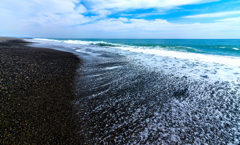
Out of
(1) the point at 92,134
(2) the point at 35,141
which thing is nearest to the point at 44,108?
(2) the point at 35,141

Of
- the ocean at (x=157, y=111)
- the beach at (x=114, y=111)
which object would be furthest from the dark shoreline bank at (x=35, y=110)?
the ocean at (x=157, y=111)

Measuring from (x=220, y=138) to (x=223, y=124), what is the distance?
2.41 ft

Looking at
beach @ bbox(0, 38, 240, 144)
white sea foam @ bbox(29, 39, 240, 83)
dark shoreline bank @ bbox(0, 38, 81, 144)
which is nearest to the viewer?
dark shoreline bank @ bbox(0, 38, 81, 144)

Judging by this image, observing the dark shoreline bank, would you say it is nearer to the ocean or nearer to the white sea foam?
the ocean

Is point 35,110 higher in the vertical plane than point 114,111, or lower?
higher

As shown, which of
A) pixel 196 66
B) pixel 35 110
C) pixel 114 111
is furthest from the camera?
pixel 196 66

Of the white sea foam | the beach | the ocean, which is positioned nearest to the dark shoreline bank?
the beach

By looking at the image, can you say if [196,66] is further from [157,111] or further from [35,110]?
[35,110]

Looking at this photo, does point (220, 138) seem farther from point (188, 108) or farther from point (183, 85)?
point (183, 85)

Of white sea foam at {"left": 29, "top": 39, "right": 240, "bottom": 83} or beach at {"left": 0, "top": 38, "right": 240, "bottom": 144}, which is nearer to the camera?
beach at {"left": 0, "top": 38, "right": 240, "bottom": 144}

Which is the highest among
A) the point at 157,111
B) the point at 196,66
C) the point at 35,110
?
the point at 196,66

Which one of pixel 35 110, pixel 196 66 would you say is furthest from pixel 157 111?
pixel 196 66

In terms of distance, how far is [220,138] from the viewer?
9.36 feet

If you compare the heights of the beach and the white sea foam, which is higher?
the white sea foam
